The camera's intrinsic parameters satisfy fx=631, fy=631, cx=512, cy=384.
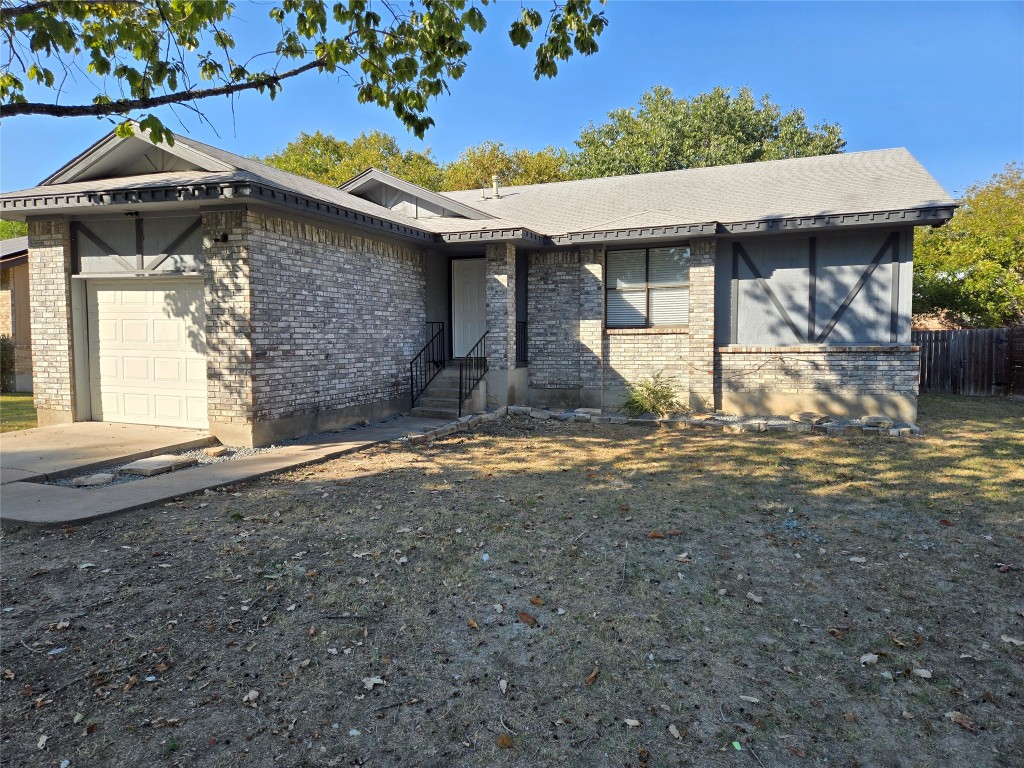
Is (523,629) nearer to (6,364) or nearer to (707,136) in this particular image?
(6,364)

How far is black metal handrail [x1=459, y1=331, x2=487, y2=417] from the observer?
12.1 m

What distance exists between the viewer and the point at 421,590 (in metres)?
4.14

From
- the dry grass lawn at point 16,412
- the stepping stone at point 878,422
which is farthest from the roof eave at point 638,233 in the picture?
the dry grass lawn at point 16,412

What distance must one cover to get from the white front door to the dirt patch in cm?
749

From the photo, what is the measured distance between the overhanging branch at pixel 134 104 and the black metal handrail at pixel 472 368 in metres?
6.73

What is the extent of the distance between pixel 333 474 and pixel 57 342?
5478 millimetres

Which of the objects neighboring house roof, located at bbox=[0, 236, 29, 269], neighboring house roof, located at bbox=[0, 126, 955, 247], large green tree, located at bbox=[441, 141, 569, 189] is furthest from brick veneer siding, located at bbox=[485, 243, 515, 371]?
large green tree, located at bbox=[441, 141, 569, 189]

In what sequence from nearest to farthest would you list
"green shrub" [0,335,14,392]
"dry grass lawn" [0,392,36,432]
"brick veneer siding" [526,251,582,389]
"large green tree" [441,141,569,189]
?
"dry grass lawn" [0,392,36,432], "brick veneer siding" [526,251,582,389], "green shrub" [0,335,14,392], "large green tree" [441,141,569,189]

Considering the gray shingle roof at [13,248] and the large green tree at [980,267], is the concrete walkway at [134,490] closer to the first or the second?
the gray shingle roof at [13,248]

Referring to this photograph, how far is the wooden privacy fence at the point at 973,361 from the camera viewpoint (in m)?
15.4

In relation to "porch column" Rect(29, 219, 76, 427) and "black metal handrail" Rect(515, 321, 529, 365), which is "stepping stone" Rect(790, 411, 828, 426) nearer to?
"black metal handrail" Rect(515, 321, 529, 365)

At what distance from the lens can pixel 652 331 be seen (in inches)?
495

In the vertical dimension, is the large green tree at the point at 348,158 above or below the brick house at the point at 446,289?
above

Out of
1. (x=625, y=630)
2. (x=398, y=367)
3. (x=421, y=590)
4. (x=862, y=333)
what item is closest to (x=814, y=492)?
(x=625, y=630)
